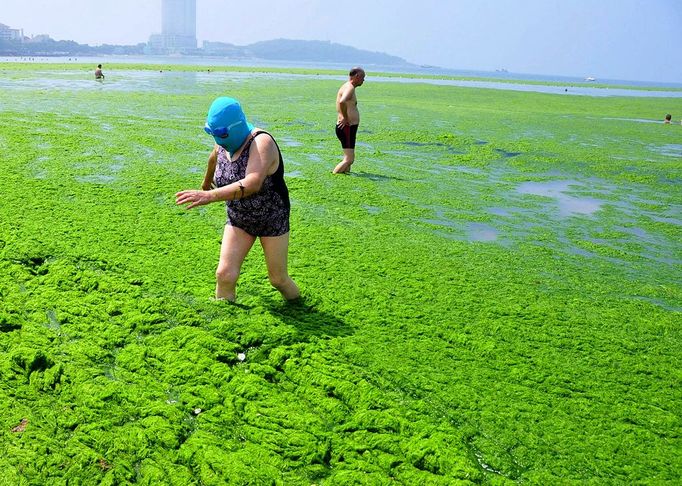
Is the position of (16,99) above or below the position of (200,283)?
above

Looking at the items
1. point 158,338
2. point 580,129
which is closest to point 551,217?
point 158,338

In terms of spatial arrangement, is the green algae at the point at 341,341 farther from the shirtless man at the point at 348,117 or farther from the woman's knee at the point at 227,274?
the shirtless man at the point at 348,117

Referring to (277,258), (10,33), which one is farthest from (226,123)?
(10,33)

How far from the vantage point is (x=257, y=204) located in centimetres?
381

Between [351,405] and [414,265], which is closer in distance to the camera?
[351,405]

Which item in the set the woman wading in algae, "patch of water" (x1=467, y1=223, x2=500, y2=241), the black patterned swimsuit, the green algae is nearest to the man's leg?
the green algae

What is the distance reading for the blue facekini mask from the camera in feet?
11.6

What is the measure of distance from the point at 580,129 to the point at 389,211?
1309 cm

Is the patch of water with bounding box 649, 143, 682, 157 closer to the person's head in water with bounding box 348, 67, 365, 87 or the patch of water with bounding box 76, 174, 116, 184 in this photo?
the person's head in water with bounding box 348, 67, 365, 87

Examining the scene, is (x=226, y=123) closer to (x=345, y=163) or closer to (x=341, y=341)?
(x=341, y=341)

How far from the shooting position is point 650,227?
23.6ft

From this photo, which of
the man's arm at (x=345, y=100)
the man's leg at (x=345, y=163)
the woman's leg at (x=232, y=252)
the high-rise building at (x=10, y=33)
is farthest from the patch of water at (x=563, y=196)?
the high-rise building at (x=10, y=33)

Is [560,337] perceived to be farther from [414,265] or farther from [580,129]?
[580,129]

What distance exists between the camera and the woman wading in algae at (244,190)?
356cm
